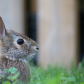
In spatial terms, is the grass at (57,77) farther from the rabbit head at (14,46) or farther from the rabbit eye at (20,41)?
the rabbit eye at (20,41)

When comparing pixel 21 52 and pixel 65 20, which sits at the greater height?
pixel 21 52

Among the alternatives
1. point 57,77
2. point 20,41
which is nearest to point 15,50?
point 20,41

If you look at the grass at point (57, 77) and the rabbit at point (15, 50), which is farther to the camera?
the rabbit at point (15, 50)

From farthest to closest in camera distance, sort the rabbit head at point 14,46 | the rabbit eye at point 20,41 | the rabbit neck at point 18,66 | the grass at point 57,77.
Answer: the rabbit eye at point 20,41 < the rabbit head at point 14,46 < the rabbit neck at point 18,66 < the grass at point 57,77

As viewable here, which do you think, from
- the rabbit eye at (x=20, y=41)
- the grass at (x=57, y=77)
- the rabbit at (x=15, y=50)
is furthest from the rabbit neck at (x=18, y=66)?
the rabbit eye at (x=20, y=41)

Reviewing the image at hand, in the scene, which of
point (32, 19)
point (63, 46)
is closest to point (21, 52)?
point (63, 46)

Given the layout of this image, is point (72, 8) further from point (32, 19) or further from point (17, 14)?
point (32, 19)

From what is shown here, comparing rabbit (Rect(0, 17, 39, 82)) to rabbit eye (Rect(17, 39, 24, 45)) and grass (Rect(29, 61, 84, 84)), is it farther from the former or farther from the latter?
grass (Rect(29, 61, 84, 84))

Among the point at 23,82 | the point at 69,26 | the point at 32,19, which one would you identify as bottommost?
the point at 32,19

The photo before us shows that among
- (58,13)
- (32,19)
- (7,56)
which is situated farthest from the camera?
(32,19)
